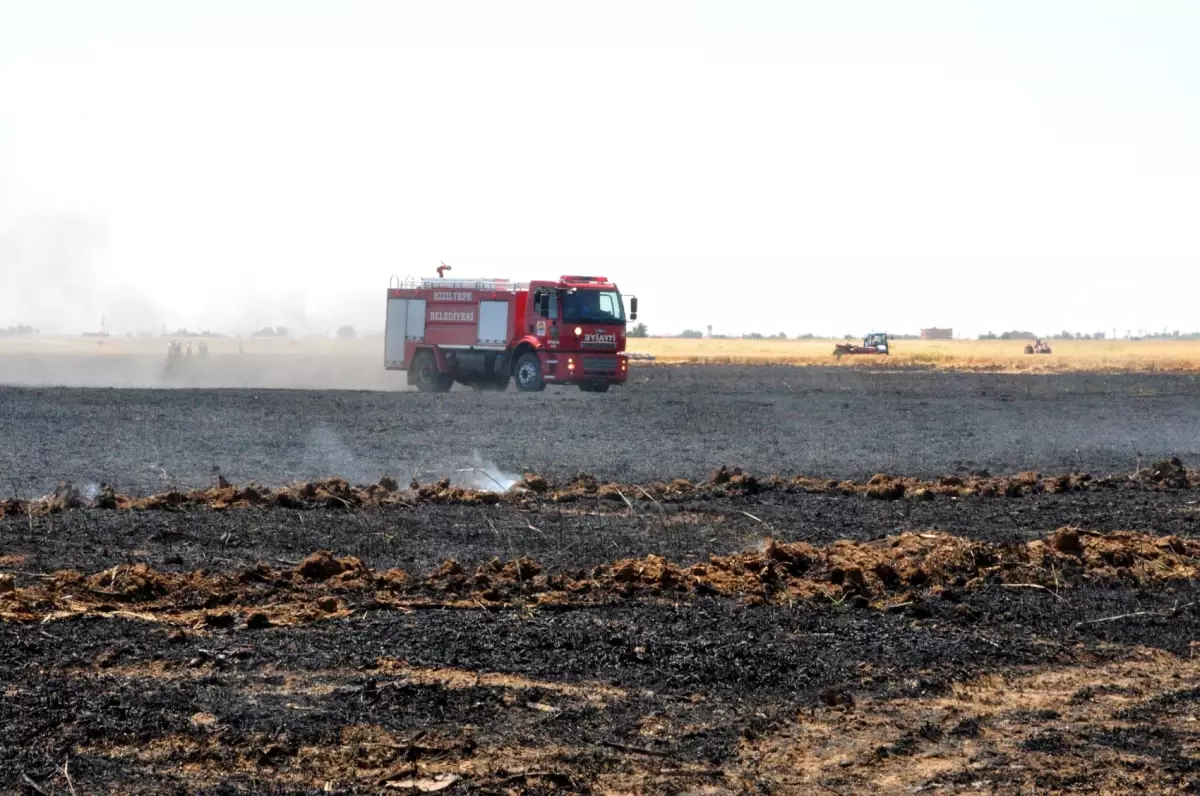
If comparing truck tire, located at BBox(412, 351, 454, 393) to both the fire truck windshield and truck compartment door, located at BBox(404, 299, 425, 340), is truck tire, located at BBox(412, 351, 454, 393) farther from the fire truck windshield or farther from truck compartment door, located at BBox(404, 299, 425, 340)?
the fire truck windshield

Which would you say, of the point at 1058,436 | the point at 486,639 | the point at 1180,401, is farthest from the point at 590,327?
the point at 486,639

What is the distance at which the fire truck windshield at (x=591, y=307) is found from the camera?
36.4 metres

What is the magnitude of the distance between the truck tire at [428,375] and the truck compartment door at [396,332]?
68 centimetres

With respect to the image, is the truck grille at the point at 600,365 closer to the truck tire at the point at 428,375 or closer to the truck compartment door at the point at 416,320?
the truck tire at the point at 428,375

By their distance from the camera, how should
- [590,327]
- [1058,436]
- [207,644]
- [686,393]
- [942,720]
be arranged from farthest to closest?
[686,393]
[590,327]
[1058,436]
[207,644]
[942,720]

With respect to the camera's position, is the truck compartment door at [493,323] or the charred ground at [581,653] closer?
the charred ground at [581,653]

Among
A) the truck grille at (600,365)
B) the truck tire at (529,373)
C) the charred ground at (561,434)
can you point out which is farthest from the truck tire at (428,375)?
the truck grille at (600,365)

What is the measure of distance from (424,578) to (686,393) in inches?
1146

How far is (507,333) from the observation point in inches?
1481

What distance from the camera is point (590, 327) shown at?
120 feet

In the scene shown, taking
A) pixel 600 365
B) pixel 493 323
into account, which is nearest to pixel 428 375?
pixel 493 323

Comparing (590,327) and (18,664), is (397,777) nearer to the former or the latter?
(18,664)

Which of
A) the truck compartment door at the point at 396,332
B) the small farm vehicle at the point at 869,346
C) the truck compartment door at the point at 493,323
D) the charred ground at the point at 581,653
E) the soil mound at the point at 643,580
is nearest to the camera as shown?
the charred ground at the point at 581,653

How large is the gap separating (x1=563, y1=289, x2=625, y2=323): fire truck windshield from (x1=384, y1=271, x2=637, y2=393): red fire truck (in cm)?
2
